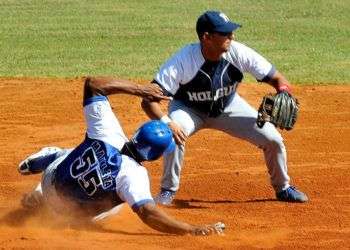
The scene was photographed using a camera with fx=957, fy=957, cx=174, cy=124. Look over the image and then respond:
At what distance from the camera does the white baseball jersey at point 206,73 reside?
28.8 ft

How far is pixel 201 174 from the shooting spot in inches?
399

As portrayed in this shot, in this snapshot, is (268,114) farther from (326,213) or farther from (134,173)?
(134,173)

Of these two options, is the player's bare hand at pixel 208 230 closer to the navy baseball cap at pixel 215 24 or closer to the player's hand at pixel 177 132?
the player's hand at pixel 177 132

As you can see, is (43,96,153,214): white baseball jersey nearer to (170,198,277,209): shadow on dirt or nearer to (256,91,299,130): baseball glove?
(170,198,277,209): shadow on dirt

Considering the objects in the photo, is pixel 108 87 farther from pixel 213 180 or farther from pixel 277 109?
pixel 213 180

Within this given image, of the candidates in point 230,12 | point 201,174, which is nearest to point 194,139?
point 201,174

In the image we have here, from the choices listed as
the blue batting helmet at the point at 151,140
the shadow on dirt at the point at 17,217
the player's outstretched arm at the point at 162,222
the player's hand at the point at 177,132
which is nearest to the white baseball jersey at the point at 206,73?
the player's hand at the point at 177,132

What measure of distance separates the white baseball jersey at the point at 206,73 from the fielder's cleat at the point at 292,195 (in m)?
1.04

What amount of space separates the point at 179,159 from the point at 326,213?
4.80 ft

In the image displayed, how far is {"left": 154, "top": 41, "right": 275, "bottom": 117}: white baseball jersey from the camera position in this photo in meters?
8.79

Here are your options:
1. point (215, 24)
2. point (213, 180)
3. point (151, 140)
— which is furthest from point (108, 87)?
point (213, 180)

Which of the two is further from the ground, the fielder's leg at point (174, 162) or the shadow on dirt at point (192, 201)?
the fielder's leg at point (174, 162)

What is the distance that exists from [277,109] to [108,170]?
2.14 meters

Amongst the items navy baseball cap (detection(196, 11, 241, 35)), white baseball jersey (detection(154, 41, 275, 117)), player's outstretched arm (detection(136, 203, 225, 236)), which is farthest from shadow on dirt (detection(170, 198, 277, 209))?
navy baseball cap (detection(196, 11, 241, 35))
